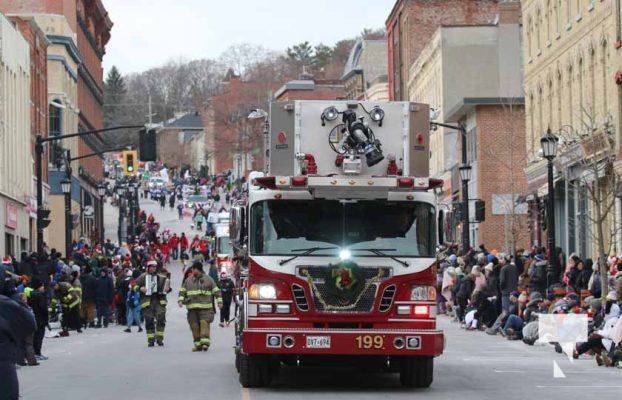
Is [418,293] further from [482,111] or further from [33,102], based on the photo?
[33,102]

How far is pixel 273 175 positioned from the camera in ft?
66.4

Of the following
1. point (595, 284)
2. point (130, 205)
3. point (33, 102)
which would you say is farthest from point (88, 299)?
point (130, 205)

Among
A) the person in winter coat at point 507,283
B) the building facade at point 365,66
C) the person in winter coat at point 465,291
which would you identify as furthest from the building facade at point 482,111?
the building facade at point 365,66

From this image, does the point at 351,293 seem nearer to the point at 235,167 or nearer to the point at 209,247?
the point at 209,247

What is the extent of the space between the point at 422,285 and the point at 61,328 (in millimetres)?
21562

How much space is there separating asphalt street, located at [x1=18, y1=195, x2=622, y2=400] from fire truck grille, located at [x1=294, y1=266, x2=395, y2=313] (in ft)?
3.62

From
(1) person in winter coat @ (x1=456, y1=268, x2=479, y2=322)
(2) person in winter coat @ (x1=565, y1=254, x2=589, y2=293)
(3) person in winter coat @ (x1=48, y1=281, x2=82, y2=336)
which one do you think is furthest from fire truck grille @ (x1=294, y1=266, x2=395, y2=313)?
(1) person in winter coat @ (x1=456, y1=268, x2=479, y2=322)

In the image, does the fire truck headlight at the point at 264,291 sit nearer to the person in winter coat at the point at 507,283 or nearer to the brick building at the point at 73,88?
the person in winter coat at the point at 507,283

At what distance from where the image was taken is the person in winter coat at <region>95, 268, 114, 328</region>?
42.3 metres

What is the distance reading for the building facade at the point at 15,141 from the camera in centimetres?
5441

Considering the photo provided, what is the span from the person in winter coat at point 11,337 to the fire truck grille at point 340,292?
560cm

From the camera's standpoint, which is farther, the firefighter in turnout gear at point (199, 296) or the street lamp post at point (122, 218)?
the street lamp post at point (122, 218)

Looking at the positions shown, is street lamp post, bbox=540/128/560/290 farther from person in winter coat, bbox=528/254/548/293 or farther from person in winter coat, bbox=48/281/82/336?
person in winter coat, bbox=48/281/82/336

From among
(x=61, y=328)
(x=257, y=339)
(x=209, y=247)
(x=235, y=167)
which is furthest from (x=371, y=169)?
(x=235, y=167)
